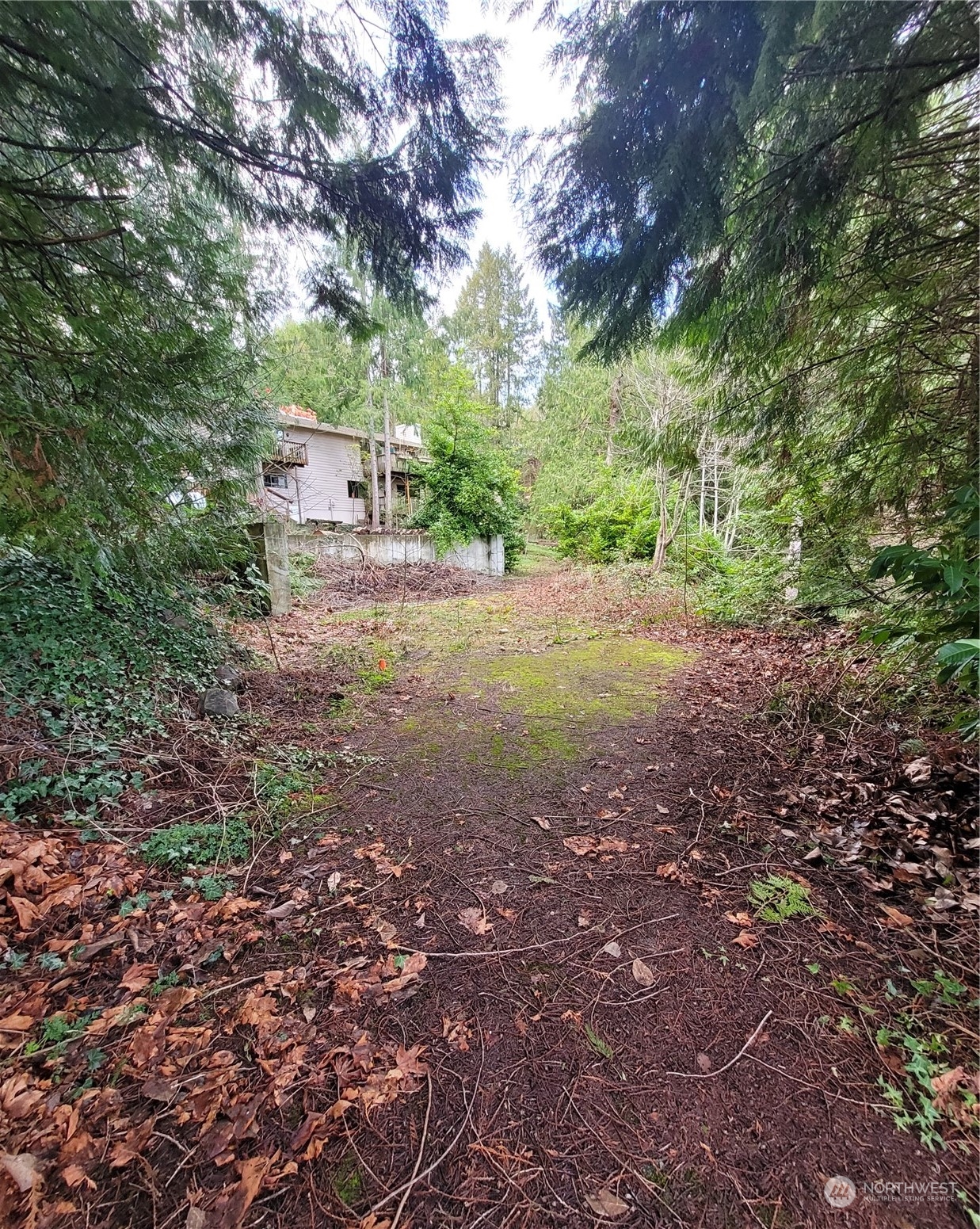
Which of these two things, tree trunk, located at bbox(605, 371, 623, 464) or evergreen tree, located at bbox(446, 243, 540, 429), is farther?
evergreen tree, located at bbox(446, 243, 540, 429)

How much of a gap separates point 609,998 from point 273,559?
6578 millimetres

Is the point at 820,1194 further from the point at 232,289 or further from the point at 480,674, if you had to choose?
the point at 232,289

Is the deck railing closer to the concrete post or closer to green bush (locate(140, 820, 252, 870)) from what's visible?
the concrete post

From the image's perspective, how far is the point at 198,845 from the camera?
2215mm

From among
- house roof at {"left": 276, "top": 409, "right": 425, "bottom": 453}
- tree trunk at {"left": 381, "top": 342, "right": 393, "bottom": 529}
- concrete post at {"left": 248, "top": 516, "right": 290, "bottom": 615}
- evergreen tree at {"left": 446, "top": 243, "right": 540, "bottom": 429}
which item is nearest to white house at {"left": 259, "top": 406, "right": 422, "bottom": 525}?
house roof at {"left": 276, "top": 409, "right": 425, "bottom": 453}

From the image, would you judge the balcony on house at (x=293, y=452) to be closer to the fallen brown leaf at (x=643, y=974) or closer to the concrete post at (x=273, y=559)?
the concrete post at (x=273, y=559)

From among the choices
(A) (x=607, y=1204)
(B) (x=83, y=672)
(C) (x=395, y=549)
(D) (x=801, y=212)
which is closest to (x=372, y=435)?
(C) (x=395, y=549)

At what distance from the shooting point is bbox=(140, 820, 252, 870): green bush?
83.4 inches

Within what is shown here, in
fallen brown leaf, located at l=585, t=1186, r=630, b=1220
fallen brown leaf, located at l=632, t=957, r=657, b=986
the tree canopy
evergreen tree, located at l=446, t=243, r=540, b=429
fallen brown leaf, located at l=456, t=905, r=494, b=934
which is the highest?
evergreen tree, located at l=446, t=243, r=540, b=429

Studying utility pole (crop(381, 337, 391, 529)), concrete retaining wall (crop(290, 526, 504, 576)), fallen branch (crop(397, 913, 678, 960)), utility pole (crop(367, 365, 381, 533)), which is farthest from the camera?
utility pole (crop(367, 365, 381, 533))

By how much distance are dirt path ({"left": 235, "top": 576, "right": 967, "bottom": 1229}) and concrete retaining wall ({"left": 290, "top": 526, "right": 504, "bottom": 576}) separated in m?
8.02

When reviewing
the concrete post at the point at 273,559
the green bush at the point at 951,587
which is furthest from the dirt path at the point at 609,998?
the concrete post at the point at 273,559

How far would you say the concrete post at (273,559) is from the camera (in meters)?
6.36

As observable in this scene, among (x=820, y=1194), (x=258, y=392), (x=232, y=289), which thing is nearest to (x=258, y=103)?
(x=232, y=289)
